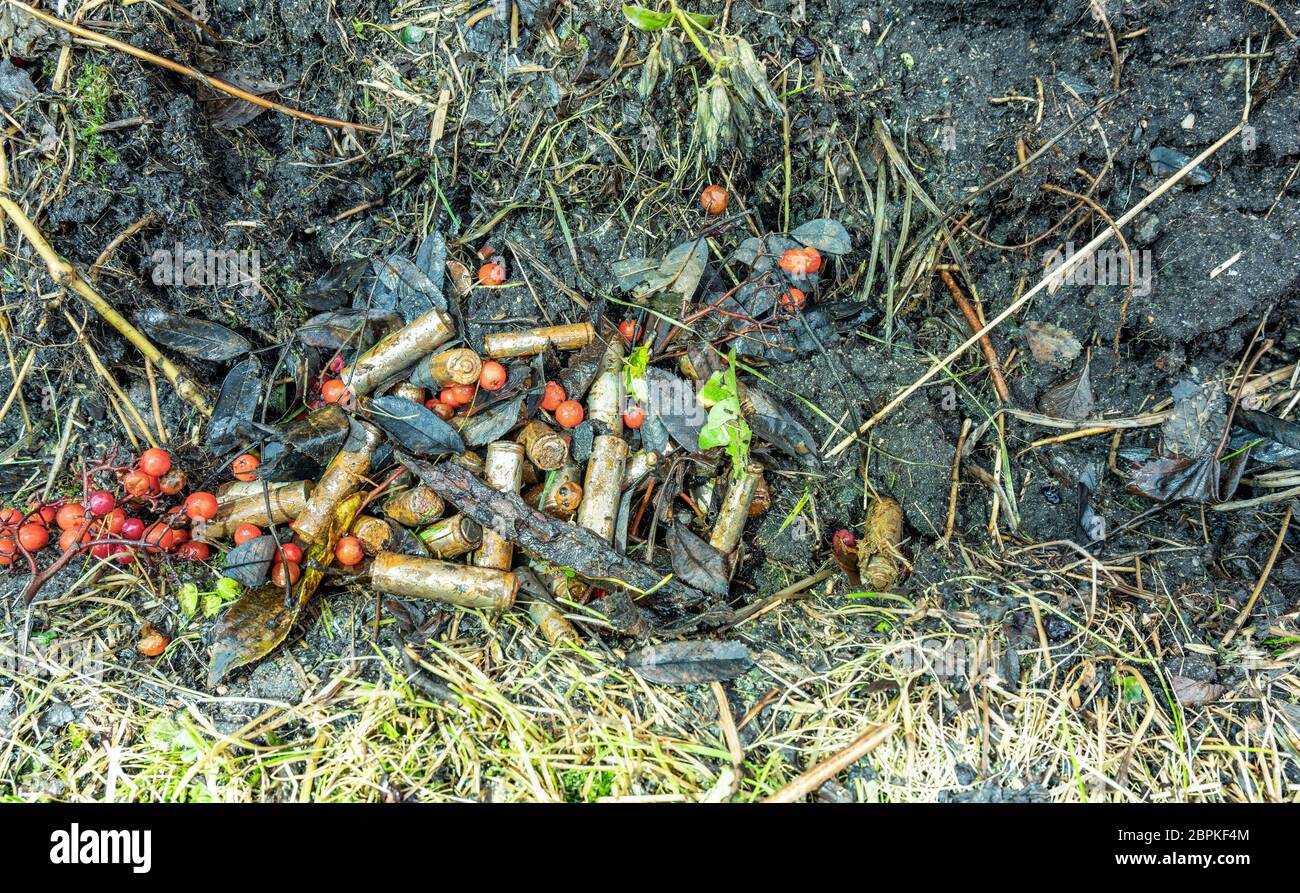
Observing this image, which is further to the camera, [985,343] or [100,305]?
[985,343]

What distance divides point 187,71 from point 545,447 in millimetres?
2335

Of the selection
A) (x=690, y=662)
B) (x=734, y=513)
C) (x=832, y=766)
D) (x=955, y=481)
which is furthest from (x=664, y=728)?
(x=955, y=481)

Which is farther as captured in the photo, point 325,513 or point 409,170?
point 409,170

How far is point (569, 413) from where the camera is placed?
11.6ft

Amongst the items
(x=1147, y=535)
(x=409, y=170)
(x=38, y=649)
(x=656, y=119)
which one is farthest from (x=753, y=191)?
(x=38, y=649)

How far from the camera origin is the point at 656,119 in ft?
11.9

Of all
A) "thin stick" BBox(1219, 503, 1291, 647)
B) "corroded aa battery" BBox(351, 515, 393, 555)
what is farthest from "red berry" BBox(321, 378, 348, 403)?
"thin stick" BBox(1219, 503, 1291, 647)

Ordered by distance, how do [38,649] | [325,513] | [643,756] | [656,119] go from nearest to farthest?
1. [643,756]
2. [38,649]
3. [325,513]
4. [656,119]

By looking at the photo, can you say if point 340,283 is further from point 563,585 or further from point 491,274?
point 563,585

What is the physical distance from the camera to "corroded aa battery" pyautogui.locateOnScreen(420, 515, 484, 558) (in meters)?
3.38

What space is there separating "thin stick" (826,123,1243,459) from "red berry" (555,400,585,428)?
1.22 meters

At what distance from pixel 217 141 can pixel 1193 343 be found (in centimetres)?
464

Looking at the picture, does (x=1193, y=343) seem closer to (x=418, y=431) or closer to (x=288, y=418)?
(x=418, y=431)
